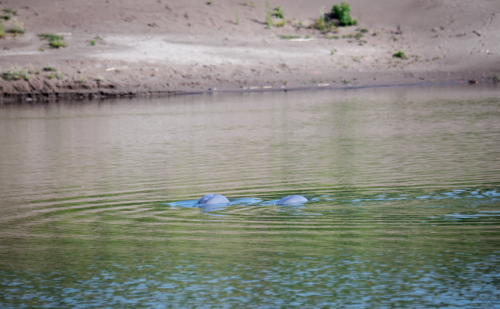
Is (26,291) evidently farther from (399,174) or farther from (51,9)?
(51,9)

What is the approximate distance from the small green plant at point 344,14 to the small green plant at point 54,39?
17139mm

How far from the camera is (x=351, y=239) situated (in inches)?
282

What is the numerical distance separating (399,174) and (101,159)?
6.26m

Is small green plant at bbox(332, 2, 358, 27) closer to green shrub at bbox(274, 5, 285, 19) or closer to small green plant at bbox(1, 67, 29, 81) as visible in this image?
green shrub at bbox(274, 5, 285, 19)

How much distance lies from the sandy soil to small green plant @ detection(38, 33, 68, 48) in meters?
→ 0.36

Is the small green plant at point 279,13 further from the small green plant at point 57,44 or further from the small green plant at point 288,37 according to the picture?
the small green plant at point 57,44

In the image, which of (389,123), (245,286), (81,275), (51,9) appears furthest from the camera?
(51,9)

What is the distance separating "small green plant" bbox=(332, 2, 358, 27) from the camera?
4694cm

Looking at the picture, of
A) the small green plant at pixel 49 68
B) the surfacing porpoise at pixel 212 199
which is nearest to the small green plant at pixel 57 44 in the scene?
the small green plant at pixel 49 68

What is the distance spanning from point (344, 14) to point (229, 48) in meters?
9.63

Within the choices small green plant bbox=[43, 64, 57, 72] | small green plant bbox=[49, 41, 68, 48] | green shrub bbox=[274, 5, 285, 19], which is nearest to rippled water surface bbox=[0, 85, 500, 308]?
small green plant bbox=[43, 64, 57, 72]

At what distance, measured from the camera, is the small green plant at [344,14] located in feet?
154

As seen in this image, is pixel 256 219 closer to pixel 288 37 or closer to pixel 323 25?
pixel 288 37

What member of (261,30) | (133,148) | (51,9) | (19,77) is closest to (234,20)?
(261,30)
